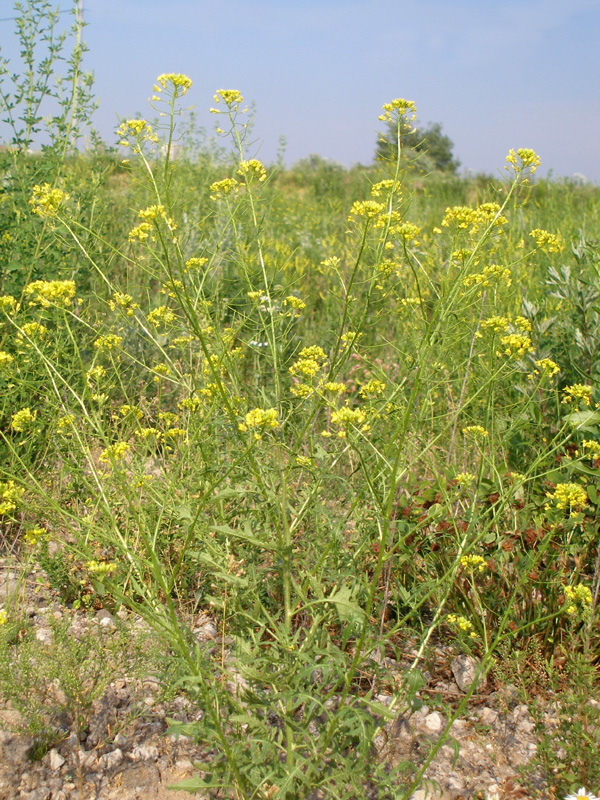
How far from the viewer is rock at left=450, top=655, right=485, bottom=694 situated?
7.15ft

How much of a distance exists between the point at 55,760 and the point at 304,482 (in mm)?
1137

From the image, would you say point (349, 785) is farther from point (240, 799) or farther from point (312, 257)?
point (312, 257)

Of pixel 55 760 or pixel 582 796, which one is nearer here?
pixel 582 796

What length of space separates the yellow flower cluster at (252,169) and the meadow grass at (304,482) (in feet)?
0.04

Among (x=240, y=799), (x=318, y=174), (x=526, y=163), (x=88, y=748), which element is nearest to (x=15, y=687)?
(x=88, y=748)

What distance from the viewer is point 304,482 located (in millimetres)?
2330

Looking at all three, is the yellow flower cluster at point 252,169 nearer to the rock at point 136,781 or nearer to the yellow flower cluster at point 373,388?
the yellow flower cluster at point 373,388

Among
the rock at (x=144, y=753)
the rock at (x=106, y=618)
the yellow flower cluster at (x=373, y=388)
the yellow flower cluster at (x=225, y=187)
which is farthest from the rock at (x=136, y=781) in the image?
the yellow flower cluster at (x=225, y=187)

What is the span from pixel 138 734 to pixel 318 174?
12.6m

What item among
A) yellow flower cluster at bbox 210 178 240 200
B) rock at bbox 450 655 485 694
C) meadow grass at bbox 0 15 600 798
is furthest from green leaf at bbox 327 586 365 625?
yellow flower cluster at bbox 210 178 240 200

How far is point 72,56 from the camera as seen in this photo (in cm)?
343

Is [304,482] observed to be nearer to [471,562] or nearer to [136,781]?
[471,562]

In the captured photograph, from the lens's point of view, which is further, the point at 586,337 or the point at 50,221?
the point at 586,337

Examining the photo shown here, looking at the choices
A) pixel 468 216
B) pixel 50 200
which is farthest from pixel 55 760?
pixel 468 216
